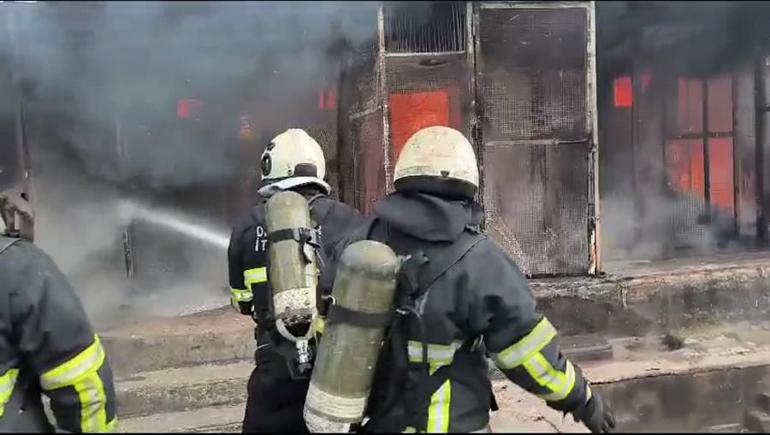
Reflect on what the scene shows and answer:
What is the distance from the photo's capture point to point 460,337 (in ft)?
7.87

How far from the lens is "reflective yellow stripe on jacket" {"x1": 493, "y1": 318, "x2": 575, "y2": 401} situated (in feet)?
7.72

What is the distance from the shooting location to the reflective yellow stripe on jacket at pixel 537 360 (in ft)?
7.72

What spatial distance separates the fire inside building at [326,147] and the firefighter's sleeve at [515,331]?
322 cm

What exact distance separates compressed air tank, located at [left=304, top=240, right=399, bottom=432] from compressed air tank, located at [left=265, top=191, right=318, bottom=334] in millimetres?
577

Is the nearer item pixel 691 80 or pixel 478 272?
pixel 478 272

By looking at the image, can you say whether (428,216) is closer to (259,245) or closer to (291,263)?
(291,263)

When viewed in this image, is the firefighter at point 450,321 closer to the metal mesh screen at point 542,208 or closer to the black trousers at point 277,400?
the black trousers at point 277,400

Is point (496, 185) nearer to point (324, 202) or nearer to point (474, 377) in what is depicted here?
point (324, 202)

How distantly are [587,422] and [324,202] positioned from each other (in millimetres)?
1633

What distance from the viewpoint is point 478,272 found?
2.36m

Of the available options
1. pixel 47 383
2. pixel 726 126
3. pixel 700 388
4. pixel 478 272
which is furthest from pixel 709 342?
pixel 47 383

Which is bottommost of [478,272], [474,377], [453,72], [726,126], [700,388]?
[700,388]

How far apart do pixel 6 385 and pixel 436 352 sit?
1.39 m

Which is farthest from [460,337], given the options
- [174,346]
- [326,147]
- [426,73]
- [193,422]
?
[326,147]
